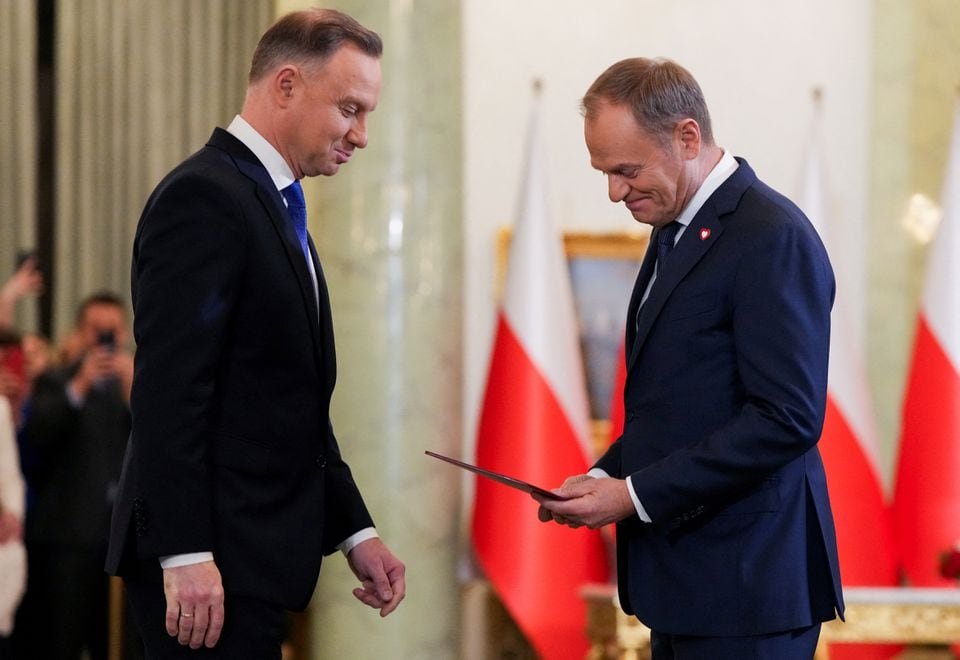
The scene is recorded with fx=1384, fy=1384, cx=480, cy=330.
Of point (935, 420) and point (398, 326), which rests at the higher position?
point (398, 326)

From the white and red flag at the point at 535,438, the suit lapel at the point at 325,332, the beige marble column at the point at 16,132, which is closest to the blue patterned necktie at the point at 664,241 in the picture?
the suit lapel at the point at 325,332

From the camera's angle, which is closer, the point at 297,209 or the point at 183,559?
the point at 183,559

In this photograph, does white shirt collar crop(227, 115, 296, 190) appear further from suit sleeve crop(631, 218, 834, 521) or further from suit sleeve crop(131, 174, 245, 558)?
suit sleeve crop(631, 218, 834, 521)

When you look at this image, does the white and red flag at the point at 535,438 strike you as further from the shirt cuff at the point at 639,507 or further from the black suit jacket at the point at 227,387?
the black suit jacket at the point at 227,387

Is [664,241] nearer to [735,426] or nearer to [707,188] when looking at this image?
[707,188]

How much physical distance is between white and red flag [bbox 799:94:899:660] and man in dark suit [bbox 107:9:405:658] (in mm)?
3878

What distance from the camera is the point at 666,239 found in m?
2.85

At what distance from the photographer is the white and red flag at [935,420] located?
611cm

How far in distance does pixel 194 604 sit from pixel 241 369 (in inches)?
17.2

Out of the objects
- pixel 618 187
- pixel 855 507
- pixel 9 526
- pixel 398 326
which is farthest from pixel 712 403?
pixel 9 526

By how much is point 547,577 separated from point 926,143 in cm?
298

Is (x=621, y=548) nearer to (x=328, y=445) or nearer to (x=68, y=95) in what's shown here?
(x=328, y=445)

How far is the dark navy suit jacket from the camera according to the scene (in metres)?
2.59

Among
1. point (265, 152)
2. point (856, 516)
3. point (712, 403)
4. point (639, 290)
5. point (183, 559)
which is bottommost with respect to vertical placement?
point (856, 516)
